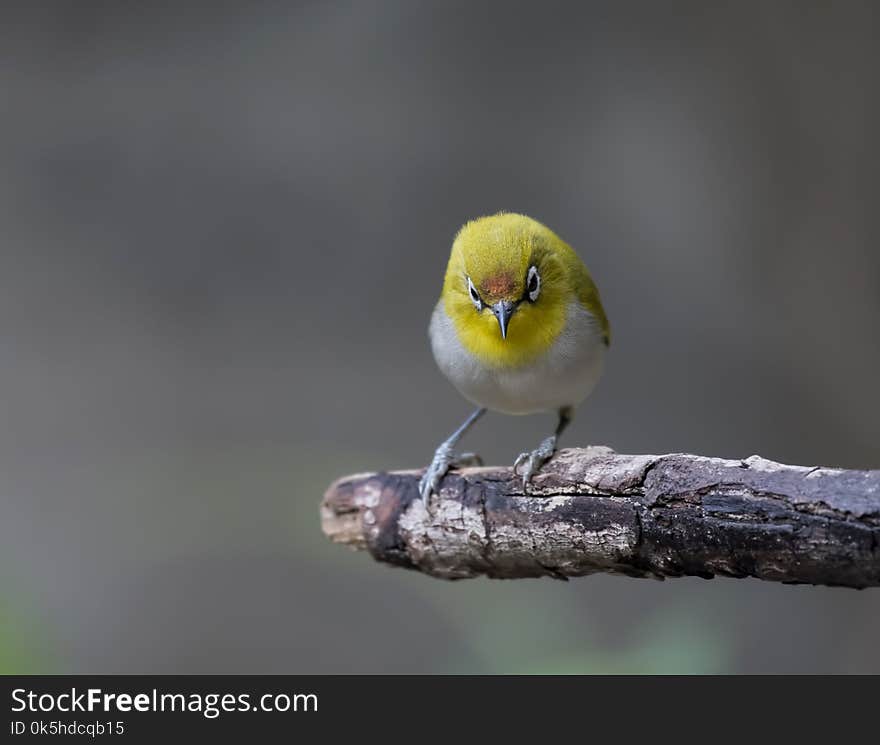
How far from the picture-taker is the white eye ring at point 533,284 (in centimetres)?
380

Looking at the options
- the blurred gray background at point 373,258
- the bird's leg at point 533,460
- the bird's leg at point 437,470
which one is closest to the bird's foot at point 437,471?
the bird's leg at point 437,470

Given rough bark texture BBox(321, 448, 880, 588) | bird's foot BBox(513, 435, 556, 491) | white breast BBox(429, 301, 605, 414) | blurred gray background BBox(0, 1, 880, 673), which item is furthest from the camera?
blurred gray background BBox(0, 1, 880, 673)

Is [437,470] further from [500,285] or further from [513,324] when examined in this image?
[500,285]

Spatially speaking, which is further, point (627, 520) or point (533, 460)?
point (533, 460)

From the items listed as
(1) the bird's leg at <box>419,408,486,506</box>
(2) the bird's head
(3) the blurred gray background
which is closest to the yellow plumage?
(2) the bird's head

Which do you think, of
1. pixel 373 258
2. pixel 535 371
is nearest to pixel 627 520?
pixel 535 371

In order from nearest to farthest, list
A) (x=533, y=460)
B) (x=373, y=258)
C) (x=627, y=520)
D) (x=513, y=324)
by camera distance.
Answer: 1. (x=627, y=520)
2. (x=533, y=460)
3. (x=513, y=324)
4. (x=373, y=258)

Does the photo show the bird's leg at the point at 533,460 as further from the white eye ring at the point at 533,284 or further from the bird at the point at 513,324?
the white eye ring at the point at 533,284

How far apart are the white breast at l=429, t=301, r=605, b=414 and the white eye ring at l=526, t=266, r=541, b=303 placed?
0.13m

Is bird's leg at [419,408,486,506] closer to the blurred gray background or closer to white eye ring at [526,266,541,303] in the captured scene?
white eye ring at [526,266,541,303]

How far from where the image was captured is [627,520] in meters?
2.88

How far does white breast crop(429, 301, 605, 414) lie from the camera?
3.88 m

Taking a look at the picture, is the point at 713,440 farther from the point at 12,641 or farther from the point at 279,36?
the point at 12,641

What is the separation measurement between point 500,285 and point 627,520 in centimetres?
120
